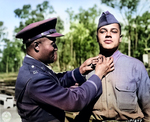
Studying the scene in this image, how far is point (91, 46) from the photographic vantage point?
25188 millimetres

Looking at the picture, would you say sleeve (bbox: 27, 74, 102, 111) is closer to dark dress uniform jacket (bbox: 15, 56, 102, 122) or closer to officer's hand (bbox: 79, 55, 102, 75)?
dark dress uniform jacket (bbox: 15, 56, 102, 122)

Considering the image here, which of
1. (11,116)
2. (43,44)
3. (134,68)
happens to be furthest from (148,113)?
(11,116)

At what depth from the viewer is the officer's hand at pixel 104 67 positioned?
206 cm

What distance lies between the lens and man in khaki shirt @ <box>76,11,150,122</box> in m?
2.09

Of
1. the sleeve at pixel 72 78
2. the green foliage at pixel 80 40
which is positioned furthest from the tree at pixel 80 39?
the sleeve at pixel 72 78

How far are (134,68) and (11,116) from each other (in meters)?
6.45

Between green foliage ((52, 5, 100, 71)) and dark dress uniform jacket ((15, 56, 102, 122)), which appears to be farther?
green foliage ((52, 5, 100, 71))

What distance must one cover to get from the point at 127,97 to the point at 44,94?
0.97 metres

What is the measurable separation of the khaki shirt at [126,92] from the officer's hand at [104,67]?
0.29ft

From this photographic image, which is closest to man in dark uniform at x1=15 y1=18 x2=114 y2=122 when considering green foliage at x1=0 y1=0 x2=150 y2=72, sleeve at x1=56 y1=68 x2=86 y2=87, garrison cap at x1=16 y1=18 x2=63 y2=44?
garrison cap at x1=16 y1=18 x2=63 y2=44

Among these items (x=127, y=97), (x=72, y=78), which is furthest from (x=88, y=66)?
(x=127, y=97)

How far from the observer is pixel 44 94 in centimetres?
186

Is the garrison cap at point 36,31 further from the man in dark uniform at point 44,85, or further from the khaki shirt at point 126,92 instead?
the khaki shirt at point 126,92

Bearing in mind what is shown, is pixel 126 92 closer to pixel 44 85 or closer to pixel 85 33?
pixel 44 85
